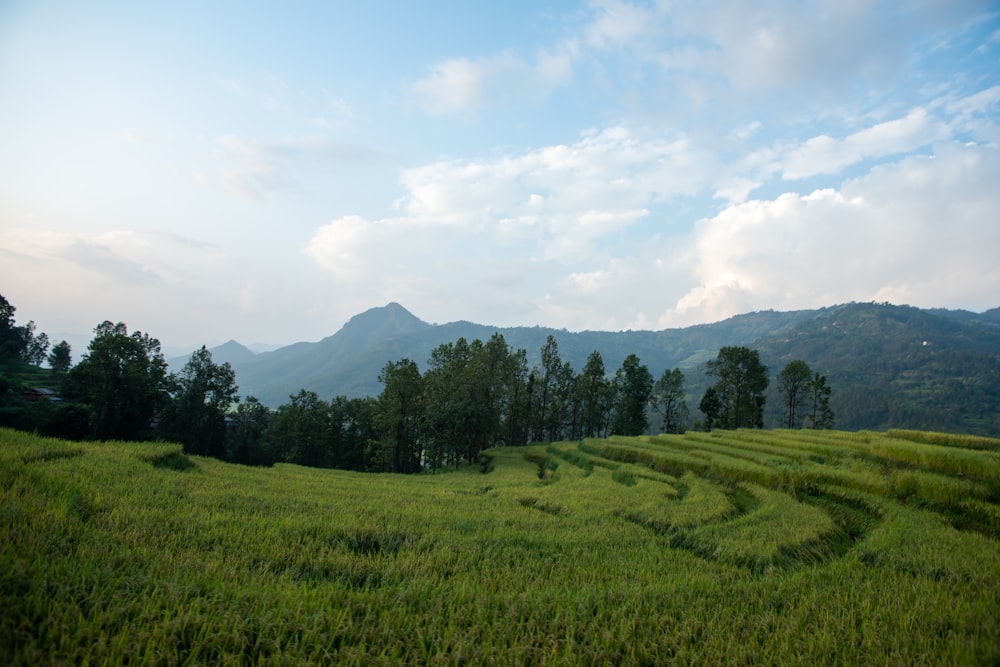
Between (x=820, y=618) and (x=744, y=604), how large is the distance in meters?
0.98

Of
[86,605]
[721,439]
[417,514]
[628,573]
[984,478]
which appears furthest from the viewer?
[721,439]

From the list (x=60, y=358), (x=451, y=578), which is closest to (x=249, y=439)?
(x=60, y=358)

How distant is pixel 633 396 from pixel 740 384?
15200 millimetres

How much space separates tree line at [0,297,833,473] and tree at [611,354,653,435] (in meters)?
0.17

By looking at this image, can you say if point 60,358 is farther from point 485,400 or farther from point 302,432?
point 485,400

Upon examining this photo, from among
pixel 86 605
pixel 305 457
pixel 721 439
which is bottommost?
pixel 305 457

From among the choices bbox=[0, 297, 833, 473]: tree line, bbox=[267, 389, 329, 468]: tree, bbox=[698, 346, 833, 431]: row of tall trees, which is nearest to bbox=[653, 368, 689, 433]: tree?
bbox=[0, 297, 833, 473]: tree line

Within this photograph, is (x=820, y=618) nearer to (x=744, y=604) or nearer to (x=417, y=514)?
(x=744, y=604)

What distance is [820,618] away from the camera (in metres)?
6.11

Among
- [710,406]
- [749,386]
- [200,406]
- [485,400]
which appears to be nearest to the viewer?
[485,400]

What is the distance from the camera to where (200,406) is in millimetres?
49875

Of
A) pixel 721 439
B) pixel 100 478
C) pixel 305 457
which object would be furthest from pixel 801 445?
pixel 305 457

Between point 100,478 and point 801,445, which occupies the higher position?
point 100,478

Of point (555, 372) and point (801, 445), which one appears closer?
point (801, 445)
